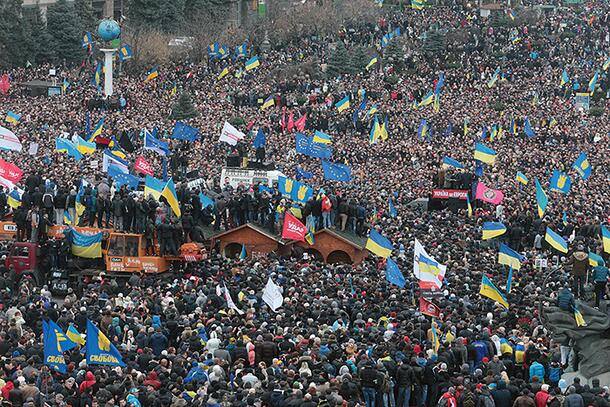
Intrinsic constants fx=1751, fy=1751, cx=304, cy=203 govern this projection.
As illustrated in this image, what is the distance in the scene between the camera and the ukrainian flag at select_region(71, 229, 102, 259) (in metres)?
43.4

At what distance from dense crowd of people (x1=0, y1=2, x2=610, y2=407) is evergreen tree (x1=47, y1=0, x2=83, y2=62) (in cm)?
453

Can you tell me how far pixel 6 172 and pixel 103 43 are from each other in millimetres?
44190

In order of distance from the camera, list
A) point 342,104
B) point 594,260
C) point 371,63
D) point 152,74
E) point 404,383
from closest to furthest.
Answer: point 404,383 < point 594,260 < point 342,104 < point 152,74 < point 371,63

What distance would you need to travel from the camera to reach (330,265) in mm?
44312

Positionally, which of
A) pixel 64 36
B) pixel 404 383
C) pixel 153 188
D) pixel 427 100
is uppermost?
pixel 404 383

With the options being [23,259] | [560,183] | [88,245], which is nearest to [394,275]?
[88,245]

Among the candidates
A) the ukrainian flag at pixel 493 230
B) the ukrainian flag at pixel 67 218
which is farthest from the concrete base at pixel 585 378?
the ukrainian flag at pixel 67 218

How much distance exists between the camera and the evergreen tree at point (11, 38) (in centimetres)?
8838

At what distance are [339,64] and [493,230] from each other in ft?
135

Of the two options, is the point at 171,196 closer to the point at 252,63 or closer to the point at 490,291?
the point at 490,291

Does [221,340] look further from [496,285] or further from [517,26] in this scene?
[517,26]

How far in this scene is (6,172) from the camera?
46312 millimetres

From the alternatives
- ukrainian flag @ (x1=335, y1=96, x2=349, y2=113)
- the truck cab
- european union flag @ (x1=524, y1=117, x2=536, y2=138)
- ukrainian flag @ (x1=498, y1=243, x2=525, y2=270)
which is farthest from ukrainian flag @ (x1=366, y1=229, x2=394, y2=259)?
ukrainian flag @ (x1=335, y1=96, x2=349, y2=113)

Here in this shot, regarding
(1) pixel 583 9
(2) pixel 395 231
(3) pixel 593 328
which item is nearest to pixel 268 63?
(1) pixel 583 9
